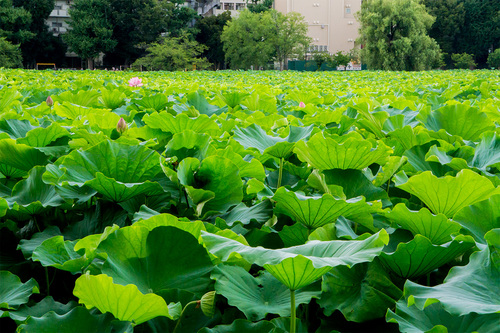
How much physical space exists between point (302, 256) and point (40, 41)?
4126 centimetres

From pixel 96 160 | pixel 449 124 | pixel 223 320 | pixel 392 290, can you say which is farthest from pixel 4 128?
pixel 449 124

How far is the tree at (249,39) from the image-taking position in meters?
36.2

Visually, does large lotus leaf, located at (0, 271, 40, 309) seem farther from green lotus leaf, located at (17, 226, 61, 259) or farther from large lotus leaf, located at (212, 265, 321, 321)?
large lotus leaf, located at (212, 265, 321, 321)

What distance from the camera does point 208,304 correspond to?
530 millimetres

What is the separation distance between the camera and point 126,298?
17.8 inches

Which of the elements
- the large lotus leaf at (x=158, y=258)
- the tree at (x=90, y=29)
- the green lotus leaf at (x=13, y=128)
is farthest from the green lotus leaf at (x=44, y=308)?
the tree at (x=90, y=29)

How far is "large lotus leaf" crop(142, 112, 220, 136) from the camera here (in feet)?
3.67

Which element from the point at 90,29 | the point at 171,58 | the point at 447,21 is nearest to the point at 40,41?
the point at 90,29

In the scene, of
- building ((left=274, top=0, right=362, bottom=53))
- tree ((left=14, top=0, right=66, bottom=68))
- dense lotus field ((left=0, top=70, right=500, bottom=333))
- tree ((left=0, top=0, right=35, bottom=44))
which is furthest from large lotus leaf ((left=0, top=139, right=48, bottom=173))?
building ((left=274, top=0, right=362, bottom=53))

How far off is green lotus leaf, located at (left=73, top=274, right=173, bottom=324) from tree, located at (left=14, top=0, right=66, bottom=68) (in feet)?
129

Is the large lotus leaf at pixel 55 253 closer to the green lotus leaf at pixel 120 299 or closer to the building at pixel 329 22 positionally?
the green lotus leaf at pixel 120 299

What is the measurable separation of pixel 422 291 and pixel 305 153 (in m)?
0.40

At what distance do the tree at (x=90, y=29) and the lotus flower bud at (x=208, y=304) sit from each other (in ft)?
120

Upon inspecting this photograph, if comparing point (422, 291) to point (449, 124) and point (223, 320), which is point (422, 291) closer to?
point (223, 320)
